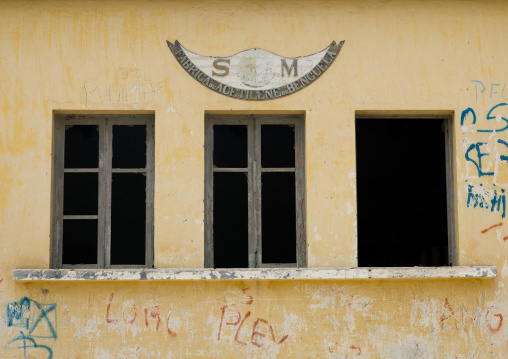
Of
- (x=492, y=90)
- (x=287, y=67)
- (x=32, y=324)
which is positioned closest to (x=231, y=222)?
(x=287, y=67)

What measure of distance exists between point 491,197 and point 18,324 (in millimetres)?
4343

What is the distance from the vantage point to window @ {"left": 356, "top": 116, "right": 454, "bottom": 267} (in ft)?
31.9

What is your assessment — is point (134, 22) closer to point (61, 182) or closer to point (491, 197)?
point (61, 182)


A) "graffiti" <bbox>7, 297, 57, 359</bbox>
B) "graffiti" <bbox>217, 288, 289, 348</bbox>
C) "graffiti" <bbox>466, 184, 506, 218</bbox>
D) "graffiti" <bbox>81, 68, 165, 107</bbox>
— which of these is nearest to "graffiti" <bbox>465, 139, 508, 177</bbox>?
"graffiti" <bbox>466, 184, 506, 218</bbox>

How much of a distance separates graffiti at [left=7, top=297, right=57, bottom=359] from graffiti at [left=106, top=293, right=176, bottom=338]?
1.61ft

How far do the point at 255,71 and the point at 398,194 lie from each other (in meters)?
5.10

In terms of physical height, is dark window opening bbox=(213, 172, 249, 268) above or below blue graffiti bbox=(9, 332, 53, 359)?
above

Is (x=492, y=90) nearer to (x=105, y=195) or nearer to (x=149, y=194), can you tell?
(x=149, y=194)

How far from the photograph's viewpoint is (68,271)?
19.4ft

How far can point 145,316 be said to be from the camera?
602cm

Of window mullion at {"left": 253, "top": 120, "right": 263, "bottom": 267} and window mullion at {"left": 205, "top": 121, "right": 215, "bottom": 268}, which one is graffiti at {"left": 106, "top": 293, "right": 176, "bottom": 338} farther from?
window mullion at {"left": 253, "top": 120, "right": 263, "bottom": 267}

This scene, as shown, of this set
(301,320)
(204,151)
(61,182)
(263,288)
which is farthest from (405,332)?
(61,182)

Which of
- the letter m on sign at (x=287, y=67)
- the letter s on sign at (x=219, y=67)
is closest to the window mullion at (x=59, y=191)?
the letter s on sign at (x=219, y=67)

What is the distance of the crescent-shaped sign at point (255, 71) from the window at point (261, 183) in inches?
11.5
